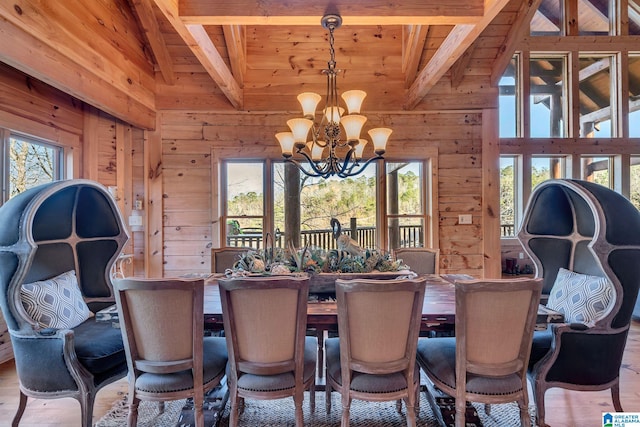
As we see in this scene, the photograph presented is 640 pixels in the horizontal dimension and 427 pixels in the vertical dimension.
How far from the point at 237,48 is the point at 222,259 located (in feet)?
8.24

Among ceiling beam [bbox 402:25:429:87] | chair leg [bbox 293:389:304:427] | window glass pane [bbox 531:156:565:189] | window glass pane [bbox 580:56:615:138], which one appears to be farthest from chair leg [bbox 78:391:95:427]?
window glass pane [bbox 580:56:615:138]

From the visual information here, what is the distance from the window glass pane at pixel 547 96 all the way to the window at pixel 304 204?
218cm

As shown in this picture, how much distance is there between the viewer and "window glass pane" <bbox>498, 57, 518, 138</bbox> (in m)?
4.81

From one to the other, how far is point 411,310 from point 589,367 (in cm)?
132

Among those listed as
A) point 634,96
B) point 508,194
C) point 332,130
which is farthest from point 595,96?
point 332,130

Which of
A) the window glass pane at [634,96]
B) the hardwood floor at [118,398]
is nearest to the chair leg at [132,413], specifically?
the hardwood floor at [118,398]

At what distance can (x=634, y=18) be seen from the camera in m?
4.78

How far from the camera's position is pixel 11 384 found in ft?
8.39

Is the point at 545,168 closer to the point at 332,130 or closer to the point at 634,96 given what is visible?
the point at 634,96

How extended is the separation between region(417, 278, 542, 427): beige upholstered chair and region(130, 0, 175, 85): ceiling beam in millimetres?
4108

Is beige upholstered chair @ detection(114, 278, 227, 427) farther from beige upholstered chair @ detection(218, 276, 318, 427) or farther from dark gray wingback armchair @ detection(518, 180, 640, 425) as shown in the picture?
dark gray wingback armchair @ detection(518, 180, 640, 425)

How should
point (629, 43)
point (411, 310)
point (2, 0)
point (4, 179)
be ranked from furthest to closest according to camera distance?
point (629, 43)
point (4, 179)
point (2, 0)
point (411, 310)

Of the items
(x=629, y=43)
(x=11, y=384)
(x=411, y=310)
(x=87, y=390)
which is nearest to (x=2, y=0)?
(x=87, y=390)

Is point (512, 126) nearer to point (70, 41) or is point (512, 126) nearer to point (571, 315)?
point (571, 315)
